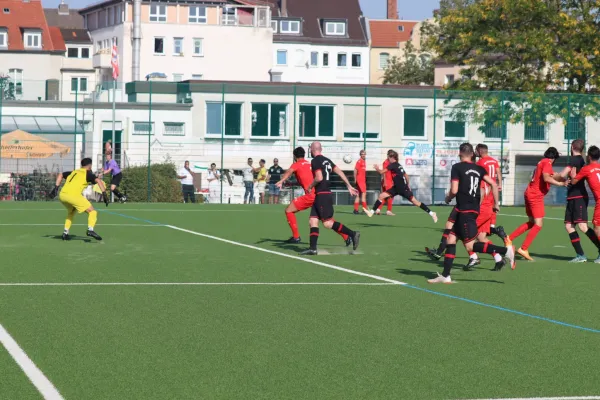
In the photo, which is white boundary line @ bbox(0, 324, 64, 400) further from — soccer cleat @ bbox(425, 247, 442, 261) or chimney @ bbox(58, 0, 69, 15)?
chimney @ bbox(58, 0, 69, 15)

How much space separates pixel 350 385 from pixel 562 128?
1369 inches

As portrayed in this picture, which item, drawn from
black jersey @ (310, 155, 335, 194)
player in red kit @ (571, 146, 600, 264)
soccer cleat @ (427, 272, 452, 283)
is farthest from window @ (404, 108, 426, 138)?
soccer cleat @ (427, 272, 452, 283)

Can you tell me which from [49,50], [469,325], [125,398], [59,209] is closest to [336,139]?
[59,209]

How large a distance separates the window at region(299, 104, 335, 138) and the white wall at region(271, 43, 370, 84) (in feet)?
183

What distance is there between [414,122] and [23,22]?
62.2m

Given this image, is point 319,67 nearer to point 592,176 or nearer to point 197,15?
point 197,15

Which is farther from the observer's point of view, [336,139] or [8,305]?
[336,139]

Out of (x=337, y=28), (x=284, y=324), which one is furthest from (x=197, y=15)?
(x=284, y=324)

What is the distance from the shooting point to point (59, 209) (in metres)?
31.9

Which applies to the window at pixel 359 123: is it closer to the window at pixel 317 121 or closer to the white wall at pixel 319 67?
the window at pixel 317 121

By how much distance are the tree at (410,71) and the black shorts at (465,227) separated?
80098 mm

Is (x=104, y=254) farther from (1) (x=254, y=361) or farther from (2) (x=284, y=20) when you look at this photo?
(2) (x=284, y=20)

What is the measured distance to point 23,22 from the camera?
101125mm

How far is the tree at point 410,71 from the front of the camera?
3743 inches
